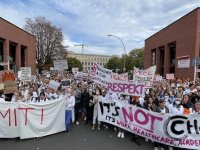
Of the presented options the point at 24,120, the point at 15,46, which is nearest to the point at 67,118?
the point at 24,120

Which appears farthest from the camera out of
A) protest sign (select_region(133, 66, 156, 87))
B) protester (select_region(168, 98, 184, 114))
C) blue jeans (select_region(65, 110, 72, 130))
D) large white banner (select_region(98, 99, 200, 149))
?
protest sign (select_region(133, 66, 156, 87))

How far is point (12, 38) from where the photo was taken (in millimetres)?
36969

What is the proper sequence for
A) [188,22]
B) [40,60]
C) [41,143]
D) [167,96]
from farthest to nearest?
[40,60] → [188,22] → [167,96] → [41,143]

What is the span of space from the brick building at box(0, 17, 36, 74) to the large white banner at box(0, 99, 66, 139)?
734 inches

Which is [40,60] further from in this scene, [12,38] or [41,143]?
[41,143]

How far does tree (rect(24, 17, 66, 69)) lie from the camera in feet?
187

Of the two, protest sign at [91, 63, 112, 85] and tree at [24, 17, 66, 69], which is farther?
tree at [24, 17, 66, 69]

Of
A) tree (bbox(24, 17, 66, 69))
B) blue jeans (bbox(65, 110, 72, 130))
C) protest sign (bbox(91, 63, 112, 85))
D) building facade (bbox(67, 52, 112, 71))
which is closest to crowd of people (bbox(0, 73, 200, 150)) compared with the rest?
blue jeans (bbox(65, 110, 72, 130))

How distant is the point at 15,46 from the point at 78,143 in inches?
1402

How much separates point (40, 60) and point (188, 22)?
40163mm

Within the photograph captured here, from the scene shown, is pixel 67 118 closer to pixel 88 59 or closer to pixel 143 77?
pixel 143 77

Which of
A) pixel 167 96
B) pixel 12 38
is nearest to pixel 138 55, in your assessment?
pixel 12 38

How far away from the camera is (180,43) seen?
32.2 m

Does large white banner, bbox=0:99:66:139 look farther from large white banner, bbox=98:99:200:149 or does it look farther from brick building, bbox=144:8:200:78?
brick building, bbox=144:8:200:78
